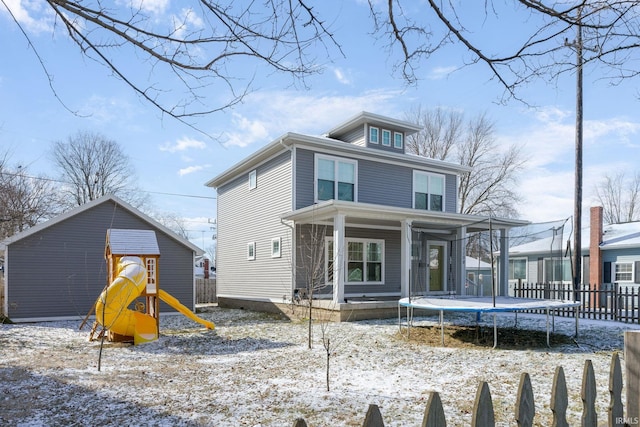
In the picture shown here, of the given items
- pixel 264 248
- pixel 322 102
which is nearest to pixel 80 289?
pixel 264 248

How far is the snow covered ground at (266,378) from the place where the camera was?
4.92 meters

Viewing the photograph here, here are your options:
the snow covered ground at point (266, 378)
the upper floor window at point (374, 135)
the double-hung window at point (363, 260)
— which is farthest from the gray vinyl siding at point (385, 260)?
the snow covered ground at point (266, 378)

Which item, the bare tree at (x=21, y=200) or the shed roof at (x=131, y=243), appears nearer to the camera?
the shed roof at (x=131, y=243)

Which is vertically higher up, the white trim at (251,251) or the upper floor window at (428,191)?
the upper floor window at (428,191)

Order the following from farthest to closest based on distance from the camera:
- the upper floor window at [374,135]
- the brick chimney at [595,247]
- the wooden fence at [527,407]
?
A: the brick chimney at [595,247] < the upper floor window at [374,135] < the wooden fence at [527,407]

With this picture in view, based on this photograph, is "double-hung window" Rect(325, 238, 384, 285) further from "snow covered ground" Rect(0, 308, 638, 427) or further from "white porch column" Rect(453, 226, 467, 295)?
"snow covered ground" Rect(0, 308, 638, 427)

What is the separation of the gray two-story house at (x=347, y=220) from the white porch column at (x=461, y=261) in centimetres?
4

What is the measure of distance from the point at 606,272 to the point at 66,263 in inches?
916

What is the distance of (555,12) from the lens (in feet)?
9.89

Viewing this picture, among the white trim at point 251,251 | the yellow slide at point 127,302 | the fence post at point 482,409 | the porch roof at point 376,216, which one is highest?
the porch roof at point 376,216

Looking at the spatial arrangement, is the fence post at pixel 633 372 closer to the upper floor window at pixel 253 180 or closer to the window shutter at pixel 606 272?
the upper floor window at pixel 253 180

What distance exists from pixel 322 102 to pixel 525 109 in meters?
1.96

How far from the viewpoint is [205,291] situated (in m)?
24.1

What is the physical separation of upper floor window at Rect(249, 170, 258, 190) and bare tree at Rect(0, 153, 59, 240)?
24.5 ft
